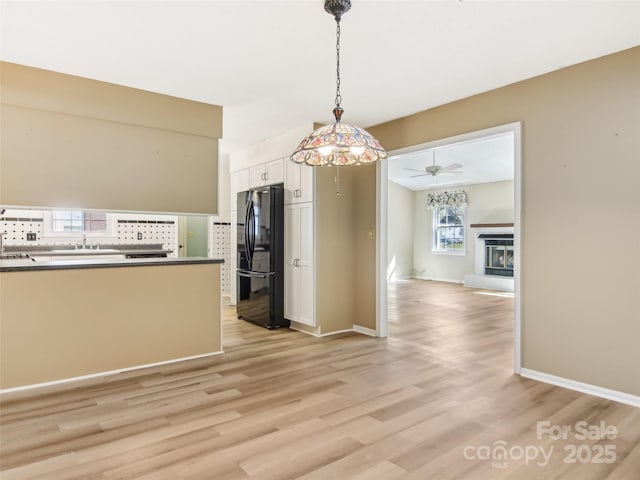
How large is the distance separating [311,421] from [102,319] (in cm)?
205

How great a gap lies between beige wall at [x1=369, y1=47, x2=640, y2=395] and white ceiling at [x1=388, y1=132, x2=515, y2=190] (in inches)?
144

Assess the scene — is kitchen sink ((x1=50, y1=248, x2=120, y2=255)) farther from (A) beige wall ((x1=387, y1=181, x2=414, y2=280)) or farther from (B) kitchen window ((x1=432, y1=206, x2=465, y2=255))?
(B) kitchen window ((x1=432, y1=206, x2=465, y2=255))

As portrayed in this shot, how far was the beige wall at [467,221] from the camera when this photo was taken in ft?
30.9

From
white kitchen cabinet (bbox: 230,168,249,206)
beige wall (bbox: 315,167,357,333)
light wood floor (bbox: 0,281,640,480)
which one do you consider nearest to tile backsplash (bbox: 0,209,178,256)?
white kitchen cabinet (bbox: 230,168,249,206)

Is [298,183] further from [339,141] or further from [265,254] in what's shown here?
[339,141]

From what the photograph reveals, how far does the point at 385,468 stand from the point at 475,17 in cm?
269

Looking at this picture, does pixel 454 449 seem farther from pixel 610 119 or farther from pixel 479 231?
pixel 479 231

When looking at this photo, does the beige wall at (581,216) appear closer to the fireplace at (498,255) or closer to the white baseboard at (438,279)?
the fireplace at (498,255)

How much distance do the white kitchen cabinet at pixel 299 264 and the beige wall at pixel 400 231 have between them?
6149 millimetres

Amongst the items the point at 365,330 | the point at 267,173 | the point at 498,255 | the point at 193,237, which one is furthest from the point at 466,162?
the point at 193,237

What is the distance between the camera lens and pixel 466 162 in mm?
8453

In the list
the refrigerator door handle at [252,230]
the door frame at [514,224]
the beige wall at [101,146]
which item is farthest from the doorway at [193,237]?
the door frame at [514,224]

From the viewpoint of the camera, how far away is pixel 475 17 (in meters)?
2.46

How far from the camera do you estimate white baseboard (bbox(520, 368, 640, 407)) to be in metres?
2.79
